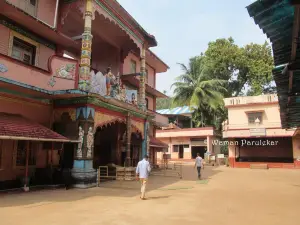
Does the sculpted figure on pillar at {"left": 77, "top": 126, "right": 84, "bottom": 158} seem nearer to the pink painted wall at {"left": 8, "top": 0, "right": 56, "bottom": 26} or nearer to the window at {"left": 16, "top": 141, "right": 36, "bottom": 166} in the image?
the window at {"left": 16, "top": 141, "right": 36, "bottom": 166}

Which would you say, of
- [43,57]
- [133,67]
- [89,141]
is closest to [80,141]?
[89,141]

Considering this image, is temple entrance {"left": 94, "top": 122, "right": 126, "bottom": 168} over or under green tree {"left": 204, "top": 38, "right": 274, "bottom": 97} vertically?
under

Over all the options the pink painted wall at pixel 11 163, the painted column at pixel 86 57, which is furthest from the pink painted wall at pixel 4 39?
the pink painted wall at pixel 11 163

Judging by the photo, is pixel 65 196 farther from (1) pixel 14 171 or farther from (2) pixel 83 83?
(2) pixel 83 83

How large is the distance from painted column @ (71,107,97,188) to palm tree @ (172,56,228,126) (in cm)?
2263

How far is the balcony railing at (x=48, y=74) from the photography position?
32.4 ft

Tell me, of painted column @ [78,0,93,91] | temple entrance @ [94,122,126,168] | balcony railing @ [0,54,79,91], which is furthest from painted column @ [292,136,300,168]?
balcony railing @ [0,54,79,91]

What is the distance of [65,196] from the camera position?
891cm

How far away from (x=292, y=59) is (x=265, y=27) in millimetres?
852

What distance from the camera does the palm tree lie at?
32.7 m

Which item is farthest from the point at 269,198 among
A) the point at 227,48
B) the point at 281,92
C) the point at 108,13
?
the point at 227,48

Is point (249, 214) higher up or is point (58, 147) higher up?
point (58, 147)

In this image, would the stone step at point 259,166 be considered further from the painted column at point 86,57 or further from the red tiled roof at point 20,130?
the red tiled roof at point 20,130

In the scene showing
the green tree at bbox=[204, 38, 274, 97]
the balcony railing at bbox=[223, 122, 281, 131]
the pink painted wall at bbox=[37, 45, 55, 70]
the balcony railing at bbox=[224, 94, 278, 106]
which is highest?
the green tree at bbox=[204, 38, 274, 97]
